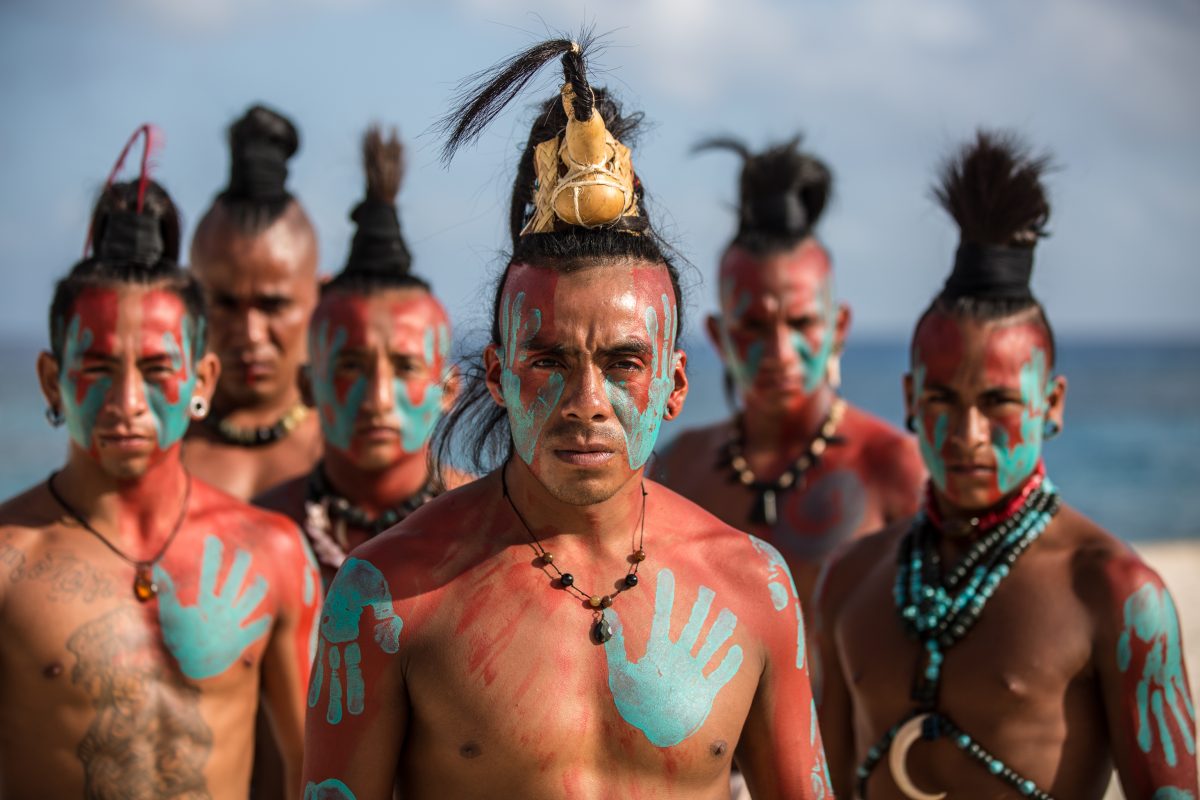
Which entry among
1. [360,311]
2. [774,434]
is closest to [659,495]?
[360,311]

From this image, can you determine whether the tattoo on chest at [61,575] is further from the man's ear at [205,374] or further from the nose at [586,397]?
the nose at [586,397]

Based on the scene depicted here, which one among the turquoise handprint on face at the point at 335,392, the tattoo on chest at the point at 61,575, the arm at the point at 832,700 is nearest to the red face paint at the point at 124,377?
the tattoo on chest at the point at 61,575

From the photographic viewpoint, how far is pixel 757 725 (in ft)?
11.1

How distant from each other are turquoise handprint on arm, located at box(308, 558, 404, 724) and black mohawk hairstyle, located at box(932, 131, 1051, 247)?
260 centimetres

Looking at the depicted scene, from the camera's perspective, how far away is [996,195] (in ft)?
16.0

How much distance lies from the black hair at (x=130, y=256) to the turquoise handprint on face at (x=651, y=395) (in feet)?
6.63

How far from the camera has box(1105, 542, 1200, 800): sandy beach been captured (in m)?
10.4

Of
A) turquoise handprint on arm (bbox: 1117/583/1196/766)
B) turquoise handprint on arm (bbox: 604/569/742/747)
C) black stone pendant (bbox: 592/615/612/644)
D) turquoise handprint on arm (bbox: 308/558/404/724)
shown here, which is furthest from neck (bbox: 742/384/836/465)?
turquoise handprint on arm (bbox: 308/558/404/724)

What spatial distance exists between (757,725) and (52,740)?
214 cm

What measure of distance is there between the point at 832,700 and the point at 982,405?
3.66ft

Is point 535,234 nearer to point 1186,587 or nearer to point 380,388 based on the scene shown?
point 380,388

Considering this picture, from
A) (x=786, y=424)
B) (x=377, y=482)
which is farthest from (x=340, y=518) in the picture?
(x=786, y=424)

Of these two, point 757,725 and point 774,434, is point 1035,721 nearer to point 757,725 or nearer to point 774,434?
point 757,725

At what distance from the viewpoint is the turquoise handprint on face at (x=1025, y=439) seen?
454cm
